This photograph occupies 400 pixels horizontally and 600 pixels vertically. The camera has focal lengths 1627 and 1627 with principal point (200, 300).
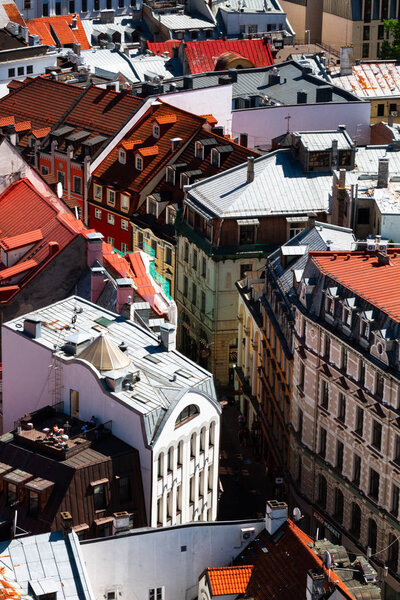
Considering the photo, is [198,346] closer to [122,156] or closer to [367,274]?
[122,156]

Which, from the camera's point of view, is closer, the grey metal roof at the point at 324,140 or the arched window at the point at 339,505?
the arched window at the point at 339,505

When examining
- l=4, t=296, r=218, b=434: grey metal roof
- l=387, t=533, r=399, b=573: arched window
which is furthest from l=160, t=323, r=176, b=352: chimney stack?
l=387, t=533, r=399, b=573: arched window

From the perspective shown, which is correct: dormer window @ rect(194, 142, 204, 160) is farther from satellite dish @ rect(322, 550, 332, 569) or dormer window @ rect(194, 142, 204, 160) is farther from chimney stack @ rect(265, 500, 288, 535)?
satellite dish @ rect(322, 550, 332, 569)

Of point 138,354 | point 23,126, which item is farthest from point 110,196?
point 138,354

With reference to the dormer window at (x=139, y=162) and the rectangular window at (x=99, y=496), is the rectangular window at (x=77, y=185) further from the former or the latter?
the rectangular window at (x=99, y=496)

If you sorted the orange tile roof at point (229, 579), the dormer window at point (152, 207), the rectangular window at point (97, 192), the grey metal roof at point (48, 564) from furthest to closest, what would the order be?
the rectangular window at point (97, 192) → the dormer window at point (152, 207) → the orange tile roof at point (229, 579) → the grey metal roof at point (48, 564)

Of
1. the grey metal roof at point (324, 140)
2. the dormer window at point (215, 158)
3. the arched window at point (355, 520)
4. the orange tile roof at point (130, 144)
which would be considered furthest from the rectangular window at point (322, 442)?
the orange tile roof at point (130, 144)
